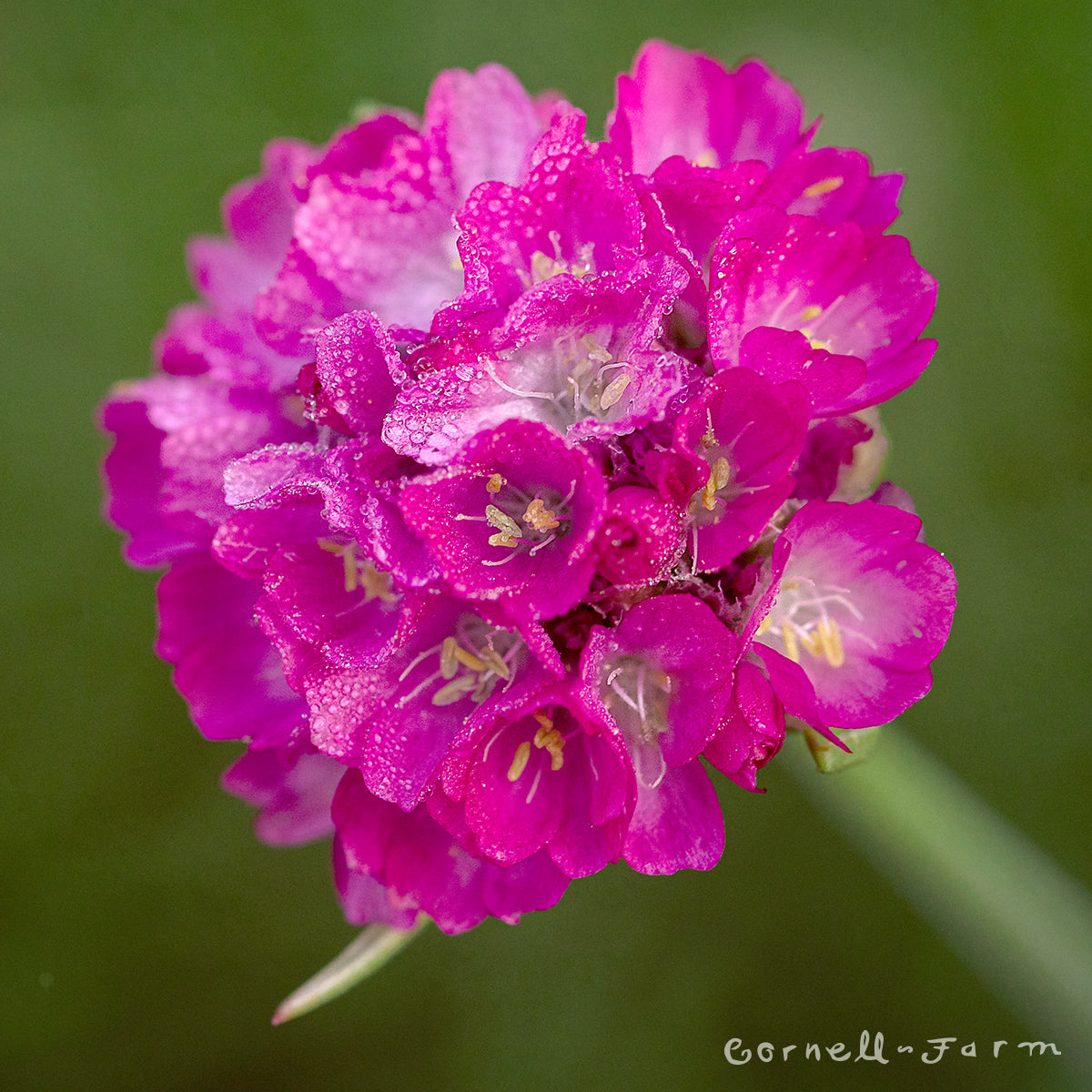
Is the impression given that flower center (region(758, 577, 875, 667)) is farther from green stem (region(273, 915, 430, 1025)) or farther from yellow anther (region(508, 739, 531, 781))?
green stem (region(273, 915, 430, 1025))

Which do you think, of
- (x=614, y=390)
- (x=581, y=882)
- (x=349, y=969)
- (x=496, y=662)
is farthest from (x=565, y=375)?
(x=581, y=882)

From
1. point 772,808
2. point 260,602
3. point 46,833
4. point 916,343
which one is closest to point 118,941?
point 46,833

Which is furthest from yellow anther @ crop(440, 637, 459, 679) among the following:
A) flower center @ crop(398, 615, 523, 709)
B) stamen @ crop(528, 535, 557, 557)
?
stamen @ crop(528, 535, 557, 557)

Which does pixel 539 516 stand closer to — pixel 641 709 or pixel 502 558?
pixel 502 558

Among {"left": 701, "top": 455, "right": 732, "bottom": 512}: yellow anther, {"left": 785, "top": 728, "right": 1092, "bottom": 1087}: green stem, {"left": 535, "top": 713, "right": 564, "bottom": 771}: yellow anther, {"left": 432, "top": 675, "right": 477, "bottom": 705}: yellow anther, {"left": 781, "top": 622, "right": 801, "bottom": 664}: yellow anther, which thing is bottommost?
{"left": 785, "top": 728, "right": 1092, "bottom": 1087}: green stem

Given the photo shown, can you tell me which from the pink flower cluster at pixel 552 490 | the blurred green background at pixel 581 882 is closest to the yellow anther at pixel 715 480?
the pink flower cluster at pixel 552 490

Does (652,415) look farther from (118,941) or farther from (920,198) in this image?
(118,941)
